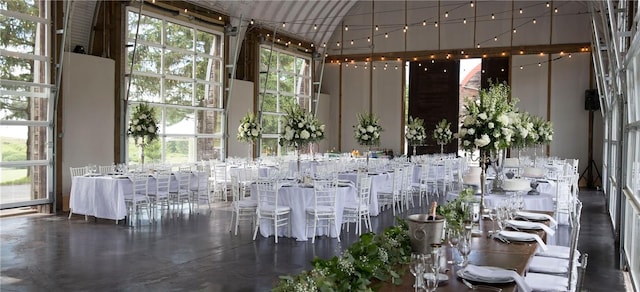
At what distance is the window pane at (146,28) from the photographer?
13133 mm

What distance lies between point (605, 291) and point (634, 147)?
1958mm

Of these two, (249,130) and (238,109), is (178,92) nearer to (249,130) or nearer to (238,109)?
(249,130)

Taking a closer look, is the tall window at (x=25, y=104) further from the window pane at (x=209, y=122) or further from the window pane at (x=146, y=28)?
the window pane at (x=209, y=122)

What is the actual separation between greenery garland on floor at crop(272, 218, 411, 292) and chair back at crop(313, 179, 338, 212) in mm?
4749

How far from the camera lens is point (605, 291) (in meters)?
5.57

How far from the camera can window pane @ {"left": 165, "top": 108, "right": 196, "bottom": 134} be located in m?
14.6

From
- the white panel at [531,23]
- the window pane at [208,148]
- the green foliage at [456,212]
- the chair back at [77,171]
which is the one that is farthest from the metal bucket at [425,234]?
the white panel at [531,23]

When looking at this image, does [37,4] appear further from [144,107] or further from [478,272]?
[478,272]

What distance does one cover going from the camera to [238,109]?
17016 millimetres

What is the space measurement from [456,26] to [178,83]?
417 inches

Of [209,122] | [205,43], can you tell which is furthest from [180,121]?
[205,43]

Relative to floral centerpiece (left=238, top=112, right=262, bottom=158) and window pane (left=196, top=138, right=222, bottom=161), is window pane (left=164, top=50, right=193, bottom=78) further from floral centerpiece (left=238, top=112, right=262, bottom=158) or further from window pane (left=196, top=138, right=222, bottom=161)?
floral centerpiece (left=238, top=112, right=262, bottom=158)

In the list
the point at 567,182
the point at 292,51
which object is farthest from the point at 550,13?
the point at 567,182

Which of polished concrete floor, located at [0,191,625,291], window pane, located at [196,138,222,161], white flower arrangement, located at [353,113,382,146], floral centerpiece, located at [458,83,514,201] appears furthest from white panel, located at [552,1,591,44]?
floral centerpiece, located at [458,83,514,201]
